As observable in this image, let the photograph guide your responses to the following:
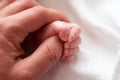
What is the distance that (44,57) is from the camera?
56cm

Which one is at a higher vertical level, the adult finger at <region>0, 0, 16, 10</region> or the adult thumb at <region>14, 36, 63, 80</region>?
the adult finger at <region>0, 0, 16, 10</region>

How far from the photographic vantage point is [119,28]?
67cm

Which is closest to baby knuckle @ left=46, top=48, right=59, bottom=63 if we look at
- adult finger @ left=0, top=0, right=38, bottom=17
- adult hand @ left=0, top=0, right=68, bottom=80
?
adult hand @ left=0, top=0, right=68, bottom=80

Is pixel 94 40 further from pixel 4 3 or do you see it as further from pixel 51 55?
pixel 4 3

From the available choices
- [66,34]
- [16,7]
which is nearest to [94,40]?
[66,34]

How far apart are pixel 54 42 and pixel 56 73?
0.26 ft

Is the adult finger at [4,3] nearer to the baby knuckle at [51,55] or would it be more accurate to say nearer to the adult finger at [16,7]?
the adult finger at [16,7]

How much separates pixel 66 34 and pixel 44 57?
0.08m

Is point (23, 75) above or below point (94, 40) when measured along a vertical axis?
below

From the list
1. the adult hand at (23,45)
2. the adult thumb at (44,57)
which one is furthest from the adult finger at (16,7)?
the adult thumb at (44,57)

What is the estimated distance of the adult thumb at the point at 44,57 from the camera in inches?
21.5

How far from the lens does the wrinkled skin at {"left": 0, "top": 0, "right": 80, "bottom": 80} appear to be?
54 centimetres

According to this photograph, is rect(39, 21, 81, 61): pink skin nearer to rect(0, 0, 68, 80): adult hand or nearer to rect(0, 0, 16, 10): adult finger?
rect(0, 0, 68, 80): adult hand

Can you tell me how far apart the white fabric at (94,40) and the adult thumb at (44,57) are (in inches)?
1.9
